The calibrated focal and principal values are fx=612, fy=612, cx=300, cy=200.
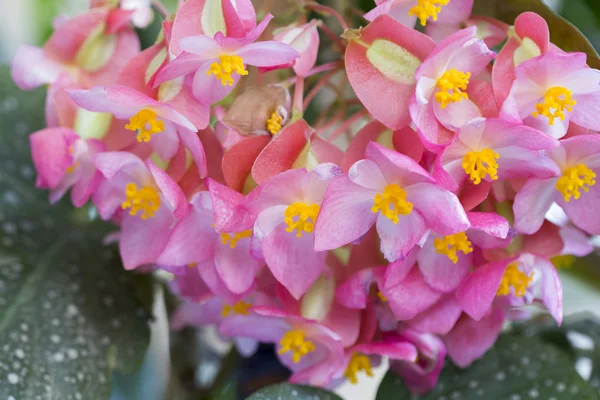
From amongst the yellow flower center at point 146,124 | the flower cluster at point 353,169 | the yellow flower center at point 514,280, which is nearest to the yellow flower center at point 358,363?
the flower cluster at point 353,169

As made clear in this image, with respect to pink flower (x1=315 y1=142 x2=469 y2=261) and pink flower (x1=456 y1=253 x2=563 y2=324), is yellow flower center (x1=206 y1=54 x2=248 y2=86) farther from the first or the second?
pink flower (x1=456 y1=253 x2=563 y2=324)

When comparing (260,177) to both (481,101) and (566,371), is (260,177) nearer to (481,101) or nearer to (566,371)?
(481,101)

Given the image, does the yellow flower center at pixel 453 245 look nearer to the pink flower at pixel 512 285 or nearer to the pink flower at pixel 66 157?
the pink flower at pixel 512 285

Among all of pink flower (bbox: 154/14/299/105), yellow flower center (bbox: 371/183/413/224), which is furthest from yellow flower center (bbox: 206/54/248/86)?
yellow flower center (bbox: 371/183/413/224)

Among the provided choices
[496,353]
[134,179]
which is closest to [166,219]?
[134,179]

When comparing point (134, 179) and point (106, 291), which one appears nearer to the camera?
point (134, 179)

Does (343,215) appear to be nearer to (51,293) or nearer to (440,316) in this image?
(440,316)

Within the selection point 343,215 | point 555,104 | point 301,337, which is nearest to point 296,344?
point 301,337
